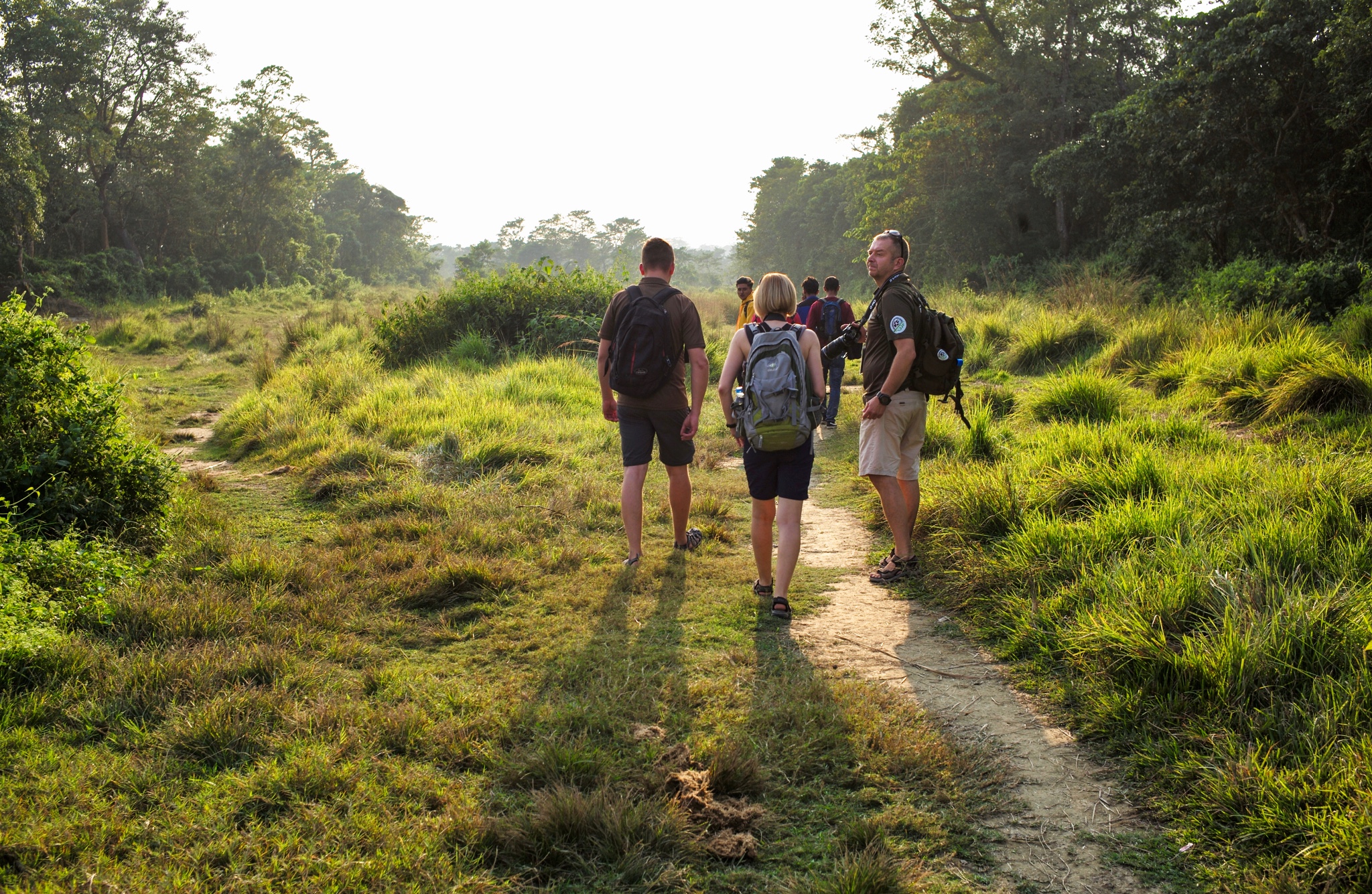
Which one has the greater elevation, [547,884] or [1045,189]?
[1045,189]

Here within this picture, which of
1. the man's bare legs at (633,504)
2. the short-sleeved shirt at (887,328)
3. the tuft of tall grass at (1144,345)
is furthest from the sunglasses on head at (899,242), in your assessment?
the tuft of tall grass at (1144,345)

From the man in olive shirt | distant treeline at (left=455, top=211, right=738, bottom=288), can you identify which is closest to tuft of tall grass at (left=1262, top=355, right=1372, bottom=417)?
the man in olive shirt

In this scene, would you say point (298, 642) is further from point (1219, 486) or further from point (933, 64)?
point (933, 64)

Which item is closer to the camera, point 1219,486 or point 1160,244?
point 1219,486

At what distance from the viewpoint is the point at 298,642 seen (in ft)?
12.0

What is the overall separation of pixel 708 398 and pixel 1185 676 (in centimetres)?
945

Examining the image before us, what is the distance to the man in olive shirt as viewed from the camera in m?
4.43

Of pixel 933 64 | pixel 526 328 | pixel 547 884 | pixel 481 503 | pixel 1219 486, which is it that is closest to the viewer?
pixel 547 884

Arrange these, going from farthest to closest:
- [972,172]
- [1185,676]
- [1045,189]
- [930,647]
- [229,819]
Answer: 1. [972,172]
2. [1045,189]
3. [930,647]
4. [1185,676]
5. [229,819]

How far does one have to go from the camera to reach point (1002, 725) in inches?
123

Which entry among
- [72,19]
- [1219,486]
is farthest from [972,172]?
[72,19]

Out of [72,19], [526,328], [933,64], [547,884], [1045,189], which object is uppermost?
[72,19]

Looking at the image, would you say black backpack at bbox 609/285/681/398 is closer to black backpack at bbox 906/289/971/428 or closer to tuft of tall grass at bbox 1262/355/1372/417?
black backpack at bbox 906/289/971/428

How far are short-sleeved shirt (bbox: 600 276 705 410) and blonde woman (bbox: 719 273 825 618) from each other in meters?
0.42
